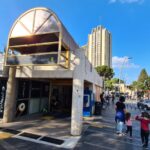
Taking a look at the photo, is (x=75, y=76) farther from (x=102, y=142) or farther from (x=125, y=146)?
(x=125, y=146)

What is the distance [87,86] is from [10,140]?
890 centimetres

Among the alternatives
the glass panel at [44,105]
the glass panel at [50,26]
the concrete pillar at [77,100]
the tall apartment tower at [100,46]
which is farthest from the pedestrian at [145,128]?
the tall apartment tower at [100,46]

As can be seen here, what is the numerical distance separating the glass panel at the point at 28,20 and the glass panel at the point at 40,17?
0.76 feet

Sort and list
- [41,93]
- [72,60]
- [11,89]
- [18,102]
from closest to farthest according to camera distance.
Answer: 1. [72,60]
2. [11,89]
3. [18,102]
4. [41,93]

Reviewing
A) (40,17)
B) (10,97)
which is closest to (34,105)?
(10,97)

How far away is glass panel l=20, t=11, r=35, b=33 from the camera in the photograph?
7329mm

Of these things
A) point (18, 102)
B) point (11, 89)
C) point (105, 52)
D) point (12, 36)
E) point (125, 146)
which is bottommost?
point (125, 146)

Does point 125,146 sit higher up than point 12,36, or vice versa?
point 12,36

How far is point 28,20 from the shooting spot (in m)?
7.47

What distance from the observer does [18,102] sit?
1122 centimetres

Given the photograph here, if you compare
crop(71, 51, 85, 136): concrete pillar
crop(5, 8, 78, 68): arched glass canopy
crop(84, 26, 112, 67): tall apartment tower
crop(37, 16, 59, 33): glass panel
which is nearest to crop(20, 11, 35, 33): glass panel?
crop(5, 8, 78, 68): arched glass canopy

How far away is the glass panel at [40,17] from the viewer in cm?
710

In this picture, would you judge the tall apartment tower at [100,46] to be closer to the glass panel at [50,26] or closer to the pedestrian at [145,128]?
the glass panel at [50,26]

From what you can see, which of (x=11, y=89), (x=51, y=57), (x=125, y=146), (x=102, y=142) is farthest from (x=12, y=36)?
(x=125, y=146)
